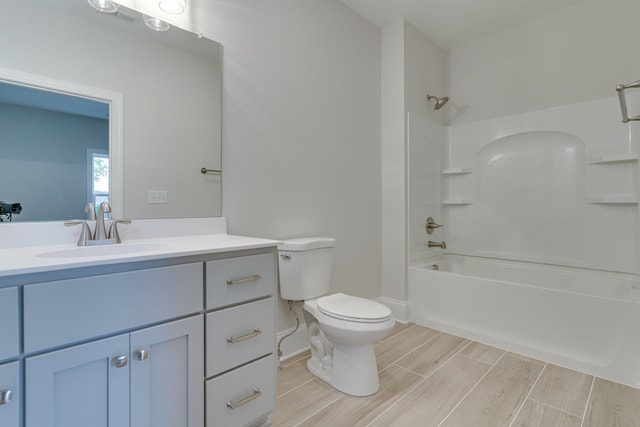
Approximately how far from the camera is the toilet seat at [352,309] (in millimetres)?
1619

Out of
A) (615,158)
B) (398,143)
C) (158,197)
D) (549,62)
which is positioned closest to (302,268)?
(158,197)

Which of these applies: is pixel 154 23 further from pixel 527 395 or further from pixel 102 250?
pixel 527 395

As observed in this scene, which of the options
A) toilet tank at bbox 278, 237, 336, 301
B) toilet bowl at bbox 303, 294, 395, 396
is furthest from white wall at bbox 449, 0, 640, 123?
toilet bowl at bbox 303, 294, 395, 396

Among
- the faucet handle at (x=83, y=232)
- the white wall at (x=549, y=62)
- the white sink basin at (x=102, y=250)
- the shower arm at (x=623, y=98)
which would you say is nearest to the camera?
the white sink basin at (x=102, y=250)

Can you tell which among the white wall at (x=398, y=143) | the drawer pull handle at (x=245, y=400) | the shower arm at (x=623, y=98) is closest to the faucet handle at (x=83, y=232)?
the drawer pull handle at (x=245, y=400)

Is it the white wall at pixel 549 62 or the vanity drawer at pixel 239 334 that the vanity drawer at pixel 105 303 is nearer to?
the vanity drawer at pixel 239 334

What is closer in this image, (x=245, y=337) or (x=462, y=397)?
(x=245, y=337)

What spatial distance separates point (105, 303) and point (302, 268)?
3.66ft

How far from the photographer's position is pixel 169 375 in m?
1.06

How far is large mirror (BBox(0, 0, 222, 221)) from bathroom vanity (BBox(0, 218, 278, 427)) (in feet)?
0.58

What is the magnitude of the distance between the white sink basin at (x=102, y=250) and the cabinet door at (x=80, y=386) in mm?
414

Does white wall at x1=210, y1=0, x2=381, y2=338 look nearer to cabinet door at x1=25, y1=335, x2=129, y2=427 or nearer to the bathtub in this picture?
the bathtub

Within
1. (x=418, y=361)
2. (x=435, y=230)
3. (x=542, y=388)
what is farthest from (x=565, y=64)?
(x=418, y=361)

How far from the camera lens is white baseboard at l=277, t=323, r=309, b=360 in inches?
81.5
